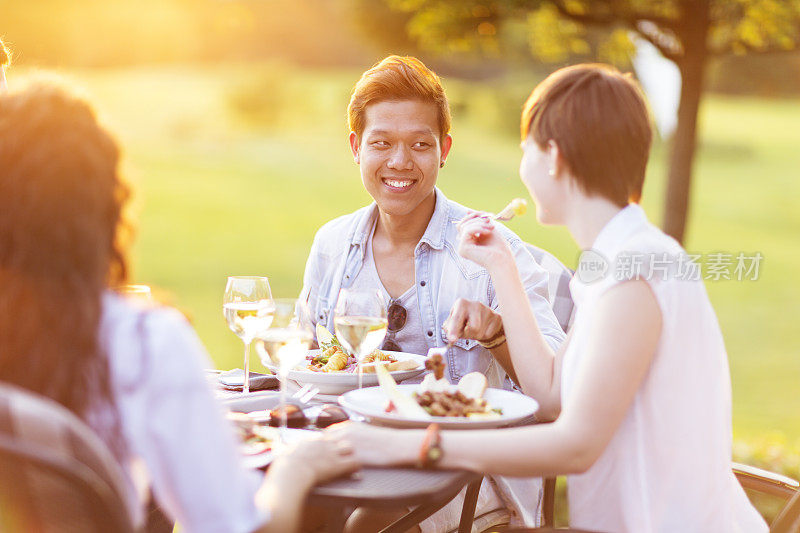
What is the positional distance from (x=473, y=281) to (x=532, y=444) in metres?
1.45

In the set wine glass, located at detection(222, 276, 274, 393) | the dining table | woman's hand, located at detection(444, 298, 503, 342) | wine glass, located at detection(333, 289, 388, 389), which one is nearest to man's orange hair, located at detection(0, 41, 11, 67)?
wine glass, located at detection(222, 276, 274, 393)

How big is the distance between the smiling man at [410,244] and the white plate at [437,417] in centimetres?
69

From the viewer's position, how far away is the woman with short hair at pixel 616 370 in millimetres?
1929

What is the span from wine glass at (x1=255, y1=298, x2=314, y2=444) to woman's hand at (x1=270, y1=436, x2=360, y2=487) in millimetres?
272

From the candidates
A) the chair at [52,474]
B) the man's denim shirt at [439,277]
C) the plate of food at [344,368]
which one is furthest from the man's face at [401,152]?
the chair at [52,474]

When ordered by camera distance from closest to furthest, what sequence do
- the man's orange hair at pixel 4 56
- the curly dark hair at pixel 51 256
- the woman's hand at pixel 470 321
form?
1. the curly dark hair at pixel 51 256
2. the woman's hand at pixel 470 321
3. the man's orange hair at pixel 4 56

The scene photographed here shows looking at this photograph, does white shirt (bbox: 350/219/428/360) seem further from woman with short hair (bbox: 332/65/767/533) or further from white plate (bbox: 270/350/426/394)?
woman with short hair (bbox: 332/65/767/533)

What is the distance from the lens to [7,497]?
4.51 feet

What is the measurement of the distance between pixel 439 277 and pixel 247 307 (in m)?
1.07

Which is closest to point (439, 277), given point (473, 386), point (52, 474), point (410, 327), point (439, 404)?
point (410, 327)

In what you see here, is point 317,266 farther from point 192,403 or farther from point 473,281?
point 192,403

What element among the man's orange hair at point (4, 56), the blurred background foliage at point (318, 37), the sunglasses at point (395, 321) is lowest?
the sunglasses at point (395, 321)

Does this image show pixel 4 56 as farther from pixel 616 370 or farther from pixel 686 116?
pixel 686 116

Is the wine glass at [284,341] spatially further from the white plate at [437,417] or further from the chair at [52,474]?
the chair at [52,474]
